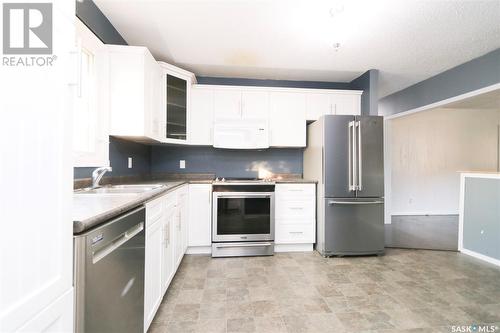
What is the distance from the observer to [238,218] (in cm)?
288

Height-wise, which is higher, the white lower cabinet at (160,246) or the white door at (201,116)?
the white door at (201,116)

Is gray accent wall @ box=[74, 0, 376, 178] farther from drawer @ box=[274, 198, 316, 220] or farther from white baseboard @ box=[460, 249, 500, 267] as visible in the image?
white baseboard @ box=[460, 249, 500, 267]

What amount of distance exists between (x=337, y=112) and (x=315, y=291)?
2.49m

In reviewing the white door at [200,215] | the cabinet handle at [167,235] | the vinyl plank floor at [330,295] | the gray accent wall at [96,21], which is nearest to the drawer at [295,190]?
the vinyl plank floor at [330,295]

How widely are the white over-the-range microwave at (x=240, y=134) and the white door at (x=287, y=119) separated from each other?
0.17m

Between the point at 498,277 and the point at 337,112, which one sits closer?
the point at 498,277

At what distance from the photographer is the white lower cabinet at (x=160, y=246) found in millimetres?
→ 1507

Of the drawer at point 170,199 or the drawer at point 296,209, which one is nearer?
the drawer at point 170,199

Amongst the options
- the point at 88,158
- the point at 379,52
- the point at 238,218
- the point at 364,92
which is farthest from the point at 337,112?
the point at 88,158

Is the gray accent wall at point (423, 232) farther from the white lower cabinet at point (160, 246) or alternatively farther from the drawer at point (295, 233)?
the white lower cabinet at point (160, 246)

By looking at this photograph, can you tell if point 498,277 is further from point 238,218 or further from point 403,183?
point 403,183

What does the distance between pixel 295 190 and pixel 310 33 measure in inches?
72.9

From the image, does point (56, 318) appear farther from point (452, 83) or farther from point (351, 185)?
point (452, 83)

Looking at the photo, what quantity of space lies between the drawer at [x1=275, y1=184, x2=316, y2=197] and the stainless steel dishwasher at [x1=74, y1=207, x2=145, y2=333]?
6.47 feet
